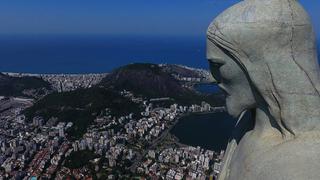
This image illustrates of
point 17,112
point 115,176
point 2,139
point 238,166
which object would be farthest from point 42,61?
point 238,166

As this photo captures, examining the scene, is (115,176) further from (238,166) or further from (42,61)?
(42,61)

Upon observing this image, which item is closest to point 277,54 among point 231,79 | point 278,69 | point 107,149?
point 278,69

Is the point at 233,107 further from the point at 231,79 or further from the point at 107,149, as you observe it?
the point at 107,149

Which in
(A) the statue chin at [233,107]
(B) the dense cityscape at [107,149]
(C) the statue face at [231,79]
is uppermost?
(C) the statue face at [231,79]

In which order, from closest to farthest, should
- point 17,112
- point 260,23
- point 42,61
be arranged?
1. point 260,23
2. point 17,112
3. point 42,61

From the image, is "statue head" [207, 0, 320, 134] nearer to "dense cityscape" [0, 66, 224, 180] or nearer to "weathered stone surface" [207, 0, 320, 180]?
"weathered stone surface" [207, 0, 320, 180]

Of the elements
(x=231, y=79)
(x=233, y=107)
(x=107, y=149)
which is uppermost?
(x=231, y=79)

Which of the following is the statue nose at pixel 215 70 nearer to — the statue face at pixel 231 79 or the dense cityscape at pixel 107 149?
the statue face at pixel 231 79

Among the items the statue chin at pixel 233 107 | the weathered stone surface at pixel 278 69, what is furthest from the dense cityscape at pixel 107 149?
the weathered stone surface at pixel 278 69
